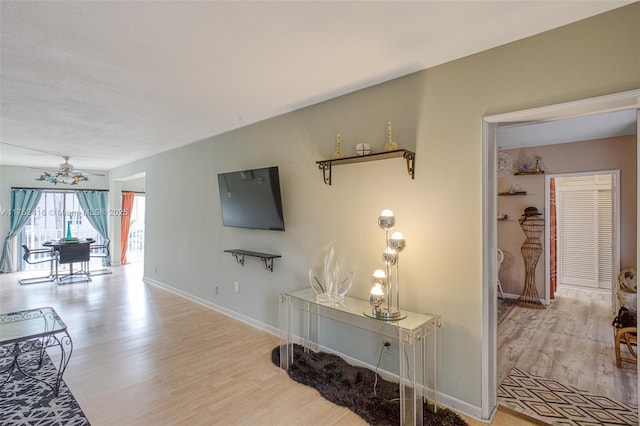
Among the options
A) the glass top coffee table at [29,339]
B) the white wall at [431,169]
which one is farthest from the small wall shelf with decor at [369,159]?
the glass top coffee table at [29,339]

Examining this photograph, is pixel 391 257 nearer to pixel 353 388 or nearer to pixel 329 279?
pixel 329 279

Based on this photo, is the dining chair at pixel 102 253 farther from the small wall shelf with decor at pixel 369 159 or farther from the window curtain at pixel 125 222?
the small wall shelf with decor at pixel 369 159

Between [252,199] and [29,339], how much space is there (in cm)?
218

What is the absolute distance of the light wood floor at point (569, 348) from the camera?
8.73 ft

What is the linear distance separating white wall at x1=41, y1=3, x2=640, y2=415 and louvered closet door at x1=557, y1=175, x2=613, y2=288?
5198 mm

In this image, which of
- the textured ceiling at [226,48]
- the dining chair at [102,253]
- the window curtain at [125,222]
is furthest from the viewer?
the window curtain at [125,222]

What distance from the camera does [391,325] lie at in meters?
2.16

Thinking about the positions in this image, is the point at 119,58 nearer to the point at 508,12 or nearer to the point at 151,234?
the point at 508,12

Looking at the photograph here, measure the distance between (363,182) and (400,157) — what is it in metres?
0.40

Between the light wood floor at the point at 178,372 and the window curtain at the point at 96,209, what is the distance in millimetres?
3547

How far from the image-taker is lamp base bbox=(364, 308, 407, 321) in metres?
2.25

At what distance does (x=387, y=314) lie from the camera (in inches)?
90.1

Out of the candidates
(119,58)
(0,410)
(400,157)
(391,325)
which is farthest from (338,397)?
(119,58)

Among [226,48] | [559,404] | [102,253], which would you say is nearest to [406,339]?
[559,404]
